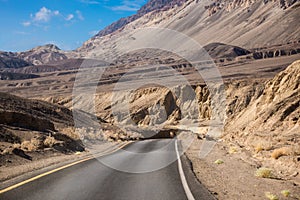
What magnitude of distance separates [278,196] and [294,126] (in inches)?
462

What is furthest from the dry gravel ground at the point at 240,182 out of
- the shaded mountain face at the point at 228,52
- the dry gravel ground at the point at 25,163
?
the shaded mountain face at the point at 228,52

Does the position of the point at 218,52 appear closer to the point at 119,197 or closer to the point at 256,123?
the point at 256,123

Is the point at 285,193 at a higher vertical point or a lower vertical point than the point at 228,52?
lower

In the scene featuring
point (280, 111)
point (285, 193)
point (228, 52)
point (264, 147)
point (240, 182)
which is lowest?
point (264, 147)

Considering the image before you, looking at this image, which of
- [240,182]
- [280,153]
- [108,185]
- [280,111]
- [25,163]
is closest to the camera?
[108,185]

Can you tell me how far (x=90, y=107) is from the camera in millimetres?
80312

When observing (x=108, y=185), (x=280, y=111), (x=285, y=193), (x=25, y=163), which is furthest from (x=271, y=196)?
(x=280, y=111)

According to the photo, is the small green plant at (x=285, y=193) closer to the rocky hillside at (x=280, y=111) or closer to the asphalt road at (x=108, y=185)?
the asphalt road at (x=108, y=185)

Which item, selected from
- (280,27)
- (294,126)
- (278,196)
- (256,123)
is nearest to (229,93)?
(256,123)

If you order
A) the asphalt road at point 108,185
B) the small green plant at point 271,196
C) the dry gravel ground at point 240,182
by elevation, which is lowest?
the dry gravel ground at point 240,182

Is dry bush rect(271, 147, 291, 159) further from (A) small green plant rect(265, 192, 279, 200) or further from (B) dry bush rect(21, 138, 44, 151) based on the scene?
(B) dry bush rect(21, 138, 44, 151)

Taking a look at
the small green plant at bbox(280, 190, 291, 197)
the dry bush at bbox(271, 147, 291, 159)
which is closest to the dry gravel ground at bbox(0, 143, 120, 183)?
the small green plant at bbox(280, 190, 291, 197)

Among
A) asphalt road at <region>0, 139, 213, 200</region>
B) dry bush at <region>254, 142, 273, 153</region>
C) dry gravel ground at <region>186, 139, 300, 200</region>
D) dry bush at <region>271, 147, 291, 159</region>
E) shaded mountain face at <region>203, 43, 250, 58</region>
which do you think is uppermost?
shaded mountain face at <region>203, 43, 250, 58</region>

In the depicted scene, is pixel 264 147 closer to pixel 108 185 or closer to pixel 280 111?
pixel 280 111
